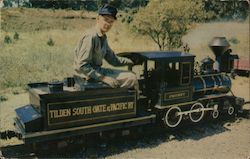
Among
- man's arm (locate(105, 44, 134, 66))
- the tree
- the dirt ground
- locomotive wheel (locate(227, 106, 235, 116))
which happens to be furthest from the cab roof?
the tree

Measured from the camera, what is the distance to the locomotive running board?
6584 mm

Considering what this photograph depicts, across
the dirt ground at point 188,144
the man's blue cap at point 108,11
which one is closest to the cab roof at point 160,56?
the man's blue cap at point 108,11

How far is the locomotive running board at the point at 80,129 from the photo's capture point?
658 centimetres

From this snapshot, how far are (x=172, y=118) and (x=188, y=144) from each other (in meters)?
0.84

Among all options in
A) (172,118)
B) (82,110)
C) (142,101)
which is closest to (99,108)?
(82,110)

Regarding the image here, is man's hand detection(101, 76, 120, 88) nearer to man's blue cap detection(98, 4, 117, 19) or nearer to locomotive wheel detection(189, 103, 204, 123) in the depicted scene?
man's blue cap detection(98, 4, 117, 19)

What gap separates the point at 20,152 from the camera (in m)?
7.18

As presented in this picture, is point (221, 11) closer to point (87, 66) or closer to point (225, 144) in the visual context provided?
point (225, 144)

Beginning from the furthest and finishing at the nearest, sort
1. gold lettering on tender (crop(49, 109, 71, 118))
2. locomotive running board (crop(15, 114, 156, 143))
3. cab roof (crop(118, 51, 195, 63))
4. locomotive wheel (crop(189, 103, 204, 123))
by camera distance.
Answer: locomotive wheel (crop(189, 103, 204, 123)) < cab roof (crop(118, 51, 195, 63)) < gold lettering on tender (crop(49, 109, 71, 118)) < locomotive running board (crop(15, 114, 156, 143))

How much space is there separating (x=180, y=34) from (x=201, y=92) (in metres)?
9.30

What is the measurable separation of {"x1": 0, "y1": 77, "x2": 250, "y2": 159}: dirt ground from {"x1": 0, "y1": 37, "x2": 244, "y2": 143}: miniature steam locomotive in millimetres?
408

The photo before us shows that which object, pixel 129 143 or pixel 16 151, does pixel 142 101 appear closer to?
pixel 129 143

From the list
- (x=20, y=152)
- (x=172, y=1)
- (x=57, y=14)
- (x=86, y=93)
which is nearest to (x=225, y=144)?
(x=86, y=93)

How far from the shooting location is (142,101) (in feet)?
28.7
